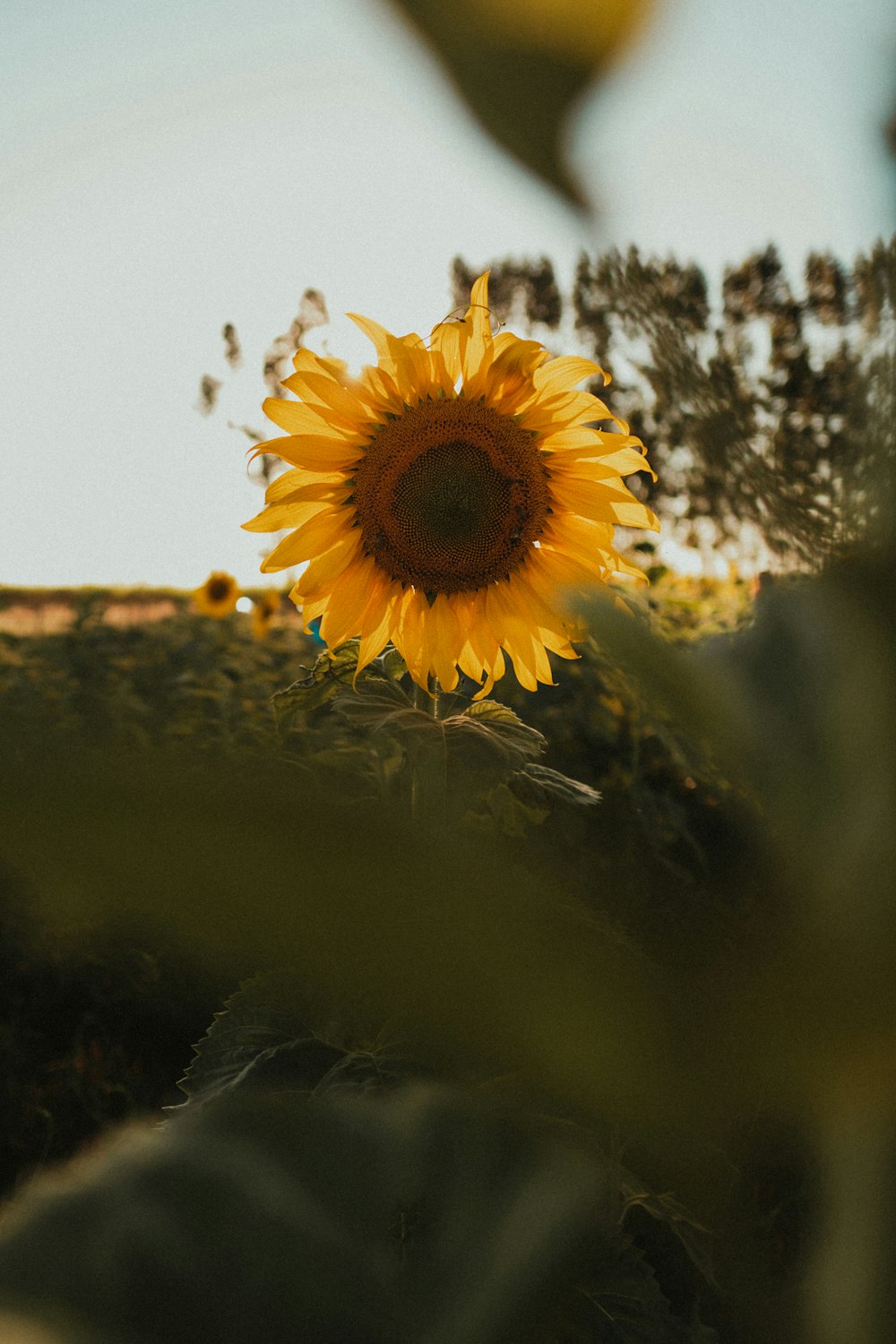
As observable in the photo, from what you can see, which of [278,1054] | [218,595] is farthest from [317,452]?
[218,595]

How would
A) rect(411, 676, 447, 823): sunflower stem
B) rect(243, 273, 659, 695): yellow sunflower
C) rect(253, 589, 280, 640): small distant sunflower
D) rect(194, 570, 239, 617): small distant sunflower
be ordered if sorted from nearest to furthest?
rect(411, 676, 447, 823): sunflower stem
rect(243, 273, 659, 695): yellow sunflower
rect(253, 589, 280, 640): small distant sunflower
rect(194, 570, 239, 617): small distant sunflower

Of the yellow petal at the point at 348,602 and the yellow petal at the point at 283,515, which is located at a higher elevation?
the yellow petal at the point at 283,515

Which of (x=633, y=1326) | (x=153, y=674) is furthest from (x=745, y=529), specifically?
(x=153, y=674)

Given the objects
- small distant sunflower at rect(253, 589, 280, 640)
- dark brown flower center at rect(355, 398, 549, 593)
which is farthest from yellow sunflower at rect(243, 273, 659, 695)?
small distant sunflower at rect(253, 589, 280, 640)

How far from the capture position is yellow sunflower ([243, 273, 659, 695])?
92cm

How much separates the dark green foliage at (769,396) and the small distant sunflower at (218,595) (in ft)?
14.4

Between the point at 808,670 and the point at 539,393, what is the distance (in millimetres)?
793

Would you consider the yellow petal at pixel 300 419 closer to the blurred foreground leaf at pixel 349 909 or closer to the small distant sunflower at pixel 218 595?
the blurred foreground leaf at pixel 349 909

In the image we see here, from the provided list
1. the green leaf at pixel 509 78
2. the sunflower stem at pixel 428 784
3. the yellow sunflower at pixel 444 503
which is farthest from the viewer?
the yellow sunflower at pixel 444 503

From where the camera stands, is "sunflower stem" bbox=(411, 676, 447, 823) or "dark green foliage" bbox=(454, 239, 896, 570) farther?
"sunflower stem" bbox=(411, 676, 447, 823)

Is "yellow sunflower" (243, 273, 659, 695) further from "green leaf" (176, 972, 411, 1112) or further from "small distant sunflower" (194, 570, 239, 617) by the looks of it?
"small distant sunflower" (194, 570, 239, 617)

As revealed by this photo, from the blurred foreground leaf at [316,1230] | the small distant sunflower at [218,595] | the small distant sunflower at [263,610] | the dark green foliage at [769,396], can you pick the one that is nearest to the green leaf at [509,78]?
the dark green foliage at [769,396]

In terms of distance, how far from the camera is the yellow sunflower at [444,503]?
924 mm

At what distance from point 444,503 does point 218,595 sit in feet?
12.3
